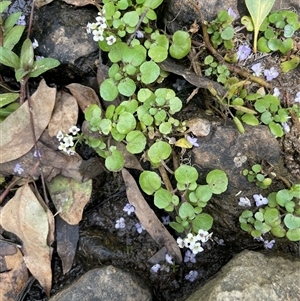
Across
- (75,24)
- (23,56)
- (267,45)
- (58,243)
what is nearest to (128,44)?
(75,24)

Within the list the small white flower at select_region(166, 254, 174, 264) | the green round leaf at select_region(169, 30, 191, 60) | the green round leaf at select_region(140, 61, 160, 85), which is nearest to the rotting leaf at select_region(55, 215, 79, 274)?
the small white flower at select_region(166, 254, 174, 264)

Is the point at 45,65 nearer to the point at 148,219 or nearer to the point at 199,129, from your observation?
the point at 199,129

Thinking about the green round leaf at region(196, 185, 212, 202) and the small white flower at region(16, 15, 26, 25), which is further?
the small white flower at region(16, 15, 26, 25)

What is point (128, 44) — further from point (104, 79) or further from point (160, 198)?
point (160, 198)

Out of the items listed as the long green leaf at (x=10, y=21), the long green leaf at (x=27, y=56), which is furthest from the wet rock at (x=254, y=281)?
the long green leaf at (x=10, y=21)

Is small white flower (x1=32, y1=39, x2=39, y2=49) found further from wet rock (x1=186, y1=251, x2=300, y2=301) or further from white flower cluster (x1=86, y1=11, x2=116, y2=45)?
wet rock (x1=186, y1=251, x2=300, y2=301)

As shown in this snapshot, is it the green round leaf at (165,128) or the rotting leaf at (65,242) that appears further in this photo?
the rotting leaf at (65,242)

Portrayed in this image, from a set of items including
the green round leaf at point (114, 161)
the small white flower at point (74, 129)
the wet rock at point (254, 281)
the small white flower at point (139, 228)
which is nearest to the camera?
the wet rock at point (254, 281)

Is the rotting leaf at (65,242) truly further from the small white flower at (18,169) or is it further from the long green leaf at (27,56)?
the long green leaf at (27,56)
